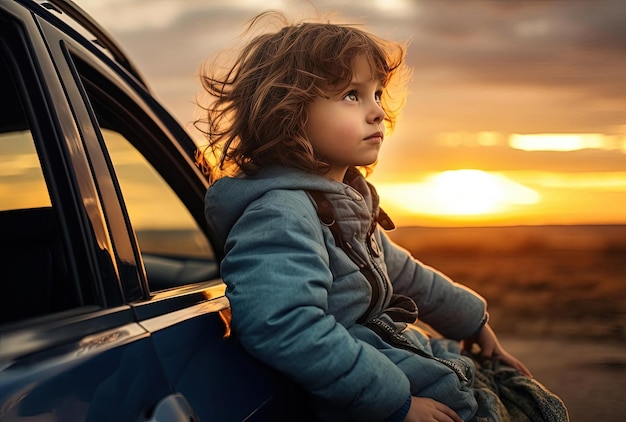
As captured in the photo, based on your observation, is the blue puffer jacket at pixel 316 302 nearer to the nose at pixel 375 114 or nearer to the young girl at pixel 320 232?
the young girl at pixel 320 232

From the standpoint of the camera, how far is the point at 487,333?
9.70ft

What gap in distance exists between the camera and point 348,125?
2.34 m

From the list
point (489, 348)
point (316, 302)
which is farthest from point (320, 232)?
point (489, 348)

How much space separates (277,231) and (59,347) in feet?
2.23

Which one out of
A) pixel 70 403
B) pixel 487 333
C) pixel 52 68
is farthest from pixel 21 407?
pixel 487 333

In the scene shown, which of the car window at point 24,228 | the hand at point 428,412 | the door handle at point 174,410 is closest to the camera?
the door handle at point 174,410

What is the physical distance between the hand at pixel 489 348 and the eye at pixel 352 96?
1014 mm

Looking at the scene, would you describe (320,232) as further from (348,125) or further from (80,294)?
(80,294)

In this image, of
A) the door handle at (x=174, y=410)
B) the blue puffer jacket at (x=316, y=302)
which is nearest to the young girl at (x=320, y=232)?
the blue puffer jacket at (x=316, y=302)

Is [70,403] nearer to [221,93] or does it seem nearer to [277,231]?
[277,231]

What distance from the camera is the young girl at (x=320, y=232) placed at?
192cm

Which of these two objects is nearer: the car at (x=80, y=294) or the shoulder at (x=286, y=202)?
the car at (x=80, y=294)

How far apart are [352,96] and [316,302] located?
0.71m

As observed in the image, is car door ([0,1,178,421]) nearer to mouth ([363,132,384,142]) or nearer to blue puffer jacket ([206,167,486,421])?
blue puffer jacket ([206,167,486,421])
